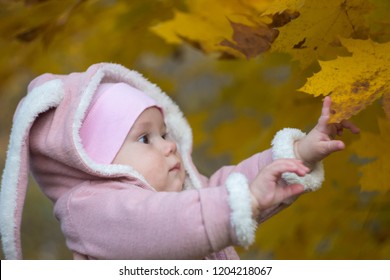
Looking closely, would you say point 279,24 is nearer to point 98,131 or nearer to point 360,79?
point 360,79

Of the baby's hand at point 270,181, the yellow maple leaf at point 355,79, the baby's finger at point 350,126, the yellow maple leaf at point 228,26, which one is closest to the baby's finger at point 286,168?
the baby's hand at point 270,181

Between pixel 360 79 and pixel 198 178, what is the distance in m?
0.52

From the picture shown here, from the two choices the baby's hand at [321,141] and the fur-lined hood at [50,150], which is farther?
the fur-lined hood at [50,150]

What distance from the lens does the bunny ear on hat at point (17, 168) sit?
151 centimetres

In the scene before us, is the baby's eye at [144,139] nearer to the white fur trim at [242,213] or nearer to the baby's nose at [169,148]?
the baby's nose at [169,148]

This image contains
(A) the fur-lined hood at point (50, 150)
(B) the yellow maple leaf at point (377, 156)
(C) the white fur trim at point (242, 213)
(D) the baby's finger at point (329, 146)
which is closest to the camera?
(C) the white fur trim at point (242, 213)

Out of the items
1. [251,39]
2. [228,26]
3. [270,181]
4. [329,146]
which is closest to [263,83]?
[228,26]

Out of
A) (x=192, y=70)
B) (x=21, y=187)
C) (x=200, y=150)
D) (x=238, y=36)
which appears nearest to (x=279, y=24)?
(x=238, y=36)

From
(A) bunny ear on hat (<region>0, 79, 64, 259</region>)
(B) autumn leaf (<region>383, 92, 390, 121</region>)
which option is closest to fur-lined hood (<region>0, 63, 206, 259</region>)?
(A) bunny ear on hat (<region>0, 79, 64, 259</region>)

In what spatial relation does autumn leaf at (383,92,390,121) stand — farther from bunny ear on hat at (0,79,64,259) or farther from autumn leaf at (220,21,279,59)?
bunny ear on hat at (0,79,64,259)

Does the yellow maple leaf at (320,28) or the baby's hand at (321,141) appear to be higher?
the yellow maple leaf at (320,28)

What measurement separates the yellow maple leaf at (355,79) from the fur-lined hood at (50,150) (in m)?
0.44

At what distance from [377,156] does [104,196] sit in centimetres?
68

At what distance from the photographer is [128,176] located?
4.77 feet
